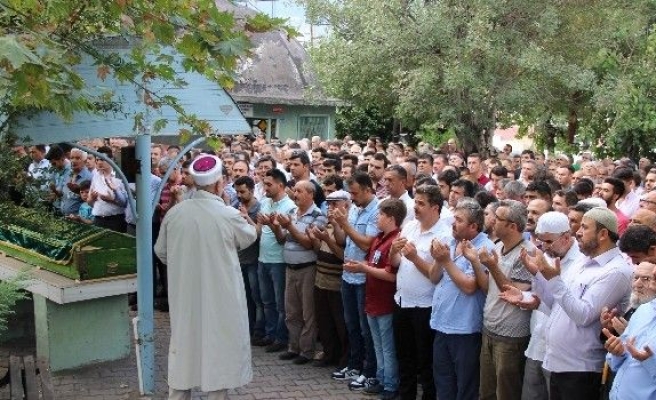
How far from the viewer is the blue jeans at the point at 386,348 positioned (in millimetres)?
6957

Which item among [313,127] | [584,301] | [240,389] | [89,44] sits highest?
[89,44]

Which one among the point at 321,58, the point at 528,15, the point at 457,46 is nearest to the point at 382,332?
the point at 457,46

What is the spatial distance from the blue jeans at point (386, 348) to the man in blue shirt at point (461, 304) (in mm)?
795

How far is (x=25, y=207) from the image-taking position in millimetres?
8891

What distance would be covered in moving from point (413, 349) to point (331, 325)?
1328 millimetres

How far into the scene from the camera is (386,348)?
7.00m

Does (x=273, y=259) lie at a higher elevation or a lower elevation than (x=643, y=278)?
lower

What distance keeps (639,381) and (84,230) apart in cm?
569

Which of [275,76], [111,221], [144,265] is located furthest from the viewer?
[275,76]

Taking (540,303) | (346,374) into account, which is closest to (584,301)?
(540,303)

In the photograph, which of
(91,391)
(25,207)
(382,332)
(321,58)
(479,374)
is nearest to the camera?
(479,374)

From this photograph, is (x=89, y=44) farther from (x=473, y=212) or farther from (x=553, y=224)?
(x=553, y=224)

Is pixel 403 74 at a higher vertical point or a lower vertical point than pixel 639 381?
higher

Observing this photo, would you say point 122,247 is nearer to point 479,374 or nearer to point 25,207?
point 25,207
